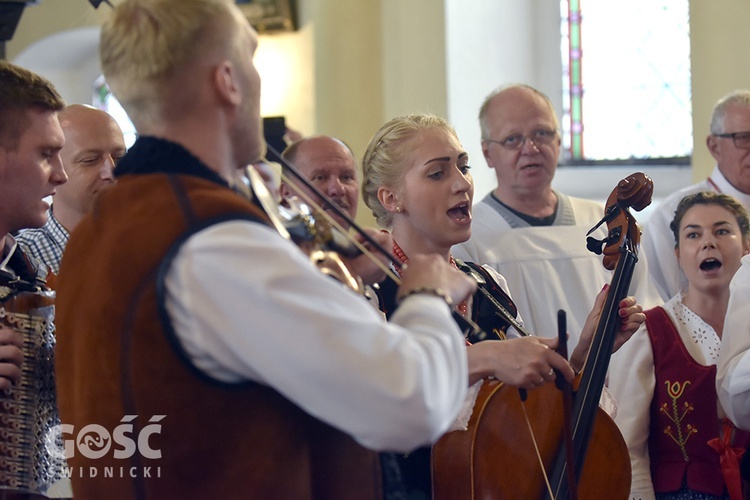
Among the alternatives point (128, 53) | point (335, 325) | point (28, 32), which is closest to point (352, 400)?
point (335, 325)

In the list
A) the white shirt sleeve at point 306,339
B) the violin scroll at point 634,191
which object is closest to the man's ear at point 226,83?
the white shirt sleeve at point 306,339

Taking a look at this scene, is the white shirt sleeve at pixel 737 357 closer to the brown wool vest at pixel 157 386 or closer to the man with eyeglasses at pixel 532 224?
the man with eyeglasses at pixel 532 224

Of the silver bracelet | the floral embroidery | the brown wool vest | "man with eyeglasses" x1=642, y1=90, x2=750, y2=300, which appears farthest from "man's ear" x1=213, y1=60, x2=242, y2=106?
"man with eyeglasses" x1=642, y1=90, x2=750, y2=300

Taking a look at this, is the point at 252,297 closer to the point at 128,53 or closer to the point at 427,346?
the point at 427,346

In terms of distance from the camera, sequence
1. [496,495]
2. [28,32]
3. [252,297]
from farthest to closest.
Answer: [28,32] < [496,495] < [252,297]

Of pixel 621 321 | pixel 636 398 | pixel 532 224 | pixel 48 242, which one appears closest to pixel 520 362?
pixel 621 321

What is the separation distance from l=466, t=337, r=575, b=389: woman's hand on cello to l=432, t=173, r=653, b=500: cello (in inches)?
5.4

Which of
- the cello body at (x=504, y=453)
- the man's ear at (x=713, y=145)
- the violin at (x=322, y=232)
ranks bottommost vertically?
the cello body at (x=504, y=453)

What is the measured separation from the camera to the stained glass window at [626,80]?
22.6 feet

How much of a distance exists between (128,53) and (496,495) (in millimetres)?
1493

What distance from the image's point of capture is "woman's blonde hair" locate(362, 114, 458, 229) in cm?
345

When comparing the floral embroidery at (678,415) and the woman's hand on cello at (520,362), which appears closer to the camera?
the woman's hand on cello at (520,362)

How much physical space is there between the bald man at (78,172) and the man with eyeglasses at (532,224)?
5.18 ft

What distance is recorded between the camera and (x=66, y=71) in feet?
28.4
